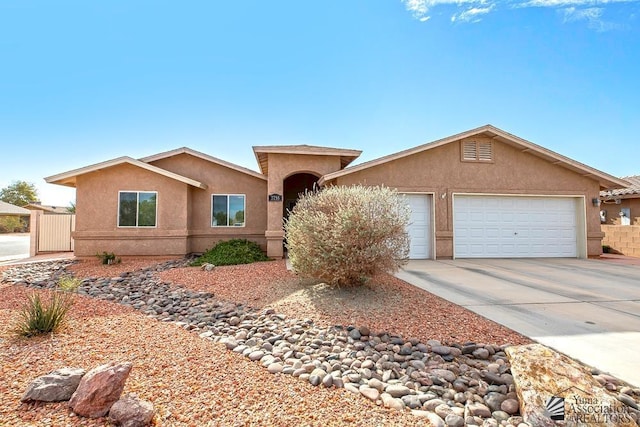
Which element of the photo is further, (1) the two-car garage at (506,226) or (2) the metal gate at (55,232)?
(2) the metal gate at (55,232)

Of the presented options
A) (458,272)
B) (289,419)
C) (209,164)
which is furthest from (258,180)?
(289,419)

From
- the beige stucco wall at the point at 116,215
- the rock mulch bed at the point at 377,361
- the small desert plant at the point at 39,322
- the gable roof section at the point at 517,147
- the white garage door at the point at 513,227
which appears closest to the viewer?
the rock mulch bed at the point at 377,361

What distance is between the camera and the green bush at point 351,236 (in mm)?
5656

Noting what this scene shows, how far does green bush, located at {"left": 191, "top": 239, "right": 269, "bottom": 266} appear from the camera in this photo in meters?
10.9

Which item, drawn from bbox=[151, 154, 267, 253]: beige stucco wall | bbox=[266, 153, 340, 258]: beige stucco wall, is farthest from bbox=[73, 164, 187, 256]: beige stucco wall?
bbox=[266, 153, 340, 258]: beige stucco wall

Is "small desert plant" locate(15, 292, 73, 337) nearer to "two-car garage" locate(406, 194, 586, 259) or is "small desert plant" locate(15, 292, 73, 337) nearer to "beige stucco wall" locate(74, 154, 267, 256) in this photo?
"beige stucco wall" locate(74, 154, 267, 256)

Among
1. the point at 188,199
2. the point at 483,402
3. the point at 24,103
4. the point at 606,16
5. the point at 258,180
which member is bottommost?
the point at 483,402

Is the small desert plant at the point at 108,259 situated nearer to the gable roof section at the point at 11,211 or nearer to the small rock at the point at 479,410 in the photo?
the small rock at the point at 479,410

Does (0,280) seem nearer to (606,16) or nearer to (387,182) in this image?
(387,182)

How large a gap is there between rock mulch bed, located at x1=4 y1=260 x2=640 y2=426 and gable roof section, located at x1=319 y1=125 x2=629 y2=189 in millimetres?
6828

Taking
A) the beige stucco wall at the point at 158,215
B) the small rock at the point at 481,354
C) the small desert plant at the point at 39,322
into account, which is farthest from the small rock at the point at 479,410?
the beige stucco wall at the point at 158,215

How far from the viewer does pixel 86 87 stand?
12.5 metres

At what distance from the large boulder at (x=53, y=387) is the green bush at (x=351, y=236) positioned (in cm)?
380

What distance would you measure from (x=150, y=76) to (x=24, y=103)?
6.19 m
